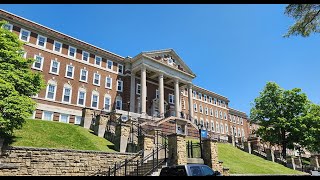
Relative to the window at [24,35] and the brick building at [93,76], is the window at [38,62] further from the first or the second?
the window at [24,35]

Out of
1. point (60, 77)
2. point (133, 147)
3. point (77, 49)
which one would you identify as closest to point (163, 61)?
point (77, 49)

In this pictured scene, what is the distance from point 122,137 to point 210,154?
6.80 meters

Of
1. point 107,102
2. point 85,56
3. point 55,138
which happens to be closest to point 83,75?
point 85,56

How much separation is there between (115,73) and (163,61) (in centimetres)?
892

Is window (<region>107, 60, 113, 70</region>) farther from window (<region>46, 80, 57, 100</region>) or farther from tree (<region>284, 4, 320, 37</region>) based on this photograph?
tree (<region>284, 4, 320, 37</region>)

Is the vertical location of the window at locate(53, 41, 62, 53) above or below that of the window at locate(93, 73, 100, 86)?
above

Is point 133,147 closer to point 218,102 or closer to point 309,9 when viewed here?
point 309,9

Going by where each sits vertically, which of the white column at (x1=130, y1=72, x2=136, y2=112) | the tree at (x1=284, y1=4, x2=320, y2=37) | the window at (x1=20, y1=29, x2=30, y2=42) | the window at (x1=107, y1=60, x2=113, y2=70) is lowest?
the tree at (x1=284, y1=4, x2=320, y2=37)

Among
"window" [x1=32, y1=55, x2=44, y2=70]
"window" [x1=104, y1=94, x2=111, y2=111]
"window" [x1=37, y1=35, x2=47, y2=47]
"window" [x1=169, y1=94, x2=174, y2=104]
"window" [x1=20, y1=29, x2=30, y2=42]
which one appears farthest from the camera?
"window" [x1=169, y1=94, x2=174, y2=104]

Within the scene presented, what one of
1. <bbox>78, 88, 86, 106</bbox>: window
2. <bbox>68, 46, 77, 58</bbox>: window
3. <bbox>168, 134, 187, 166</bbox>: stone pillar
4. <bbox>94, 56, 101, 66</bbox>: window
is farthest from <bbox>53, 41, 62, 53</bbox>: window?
<bbox>168, 134, 187, 166</bbox>: stone pillar

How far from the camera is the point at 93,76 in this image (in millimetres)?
39469

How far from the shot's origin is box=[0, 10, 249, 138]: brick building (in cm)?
3359

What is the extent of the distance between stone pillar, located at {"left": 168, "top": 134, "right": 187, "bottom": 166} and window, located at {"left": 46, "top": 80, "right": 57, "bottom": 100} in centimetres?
2331

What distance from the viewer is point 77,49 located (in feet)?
126
